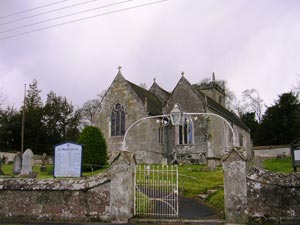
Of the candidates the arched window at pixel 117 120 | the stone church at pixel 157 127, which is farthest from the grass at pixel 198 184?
the arched window at pixel 117 120

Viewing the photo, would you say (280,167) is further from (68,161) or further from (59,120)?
(59,120)

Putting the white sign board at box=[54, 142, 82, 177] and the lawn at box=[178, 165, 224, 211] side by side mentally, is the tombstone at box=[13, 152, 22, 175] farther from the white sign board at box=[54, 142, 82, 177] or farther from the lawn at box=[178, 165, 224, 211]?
the lawn at box=[178, 165, 224, 211]

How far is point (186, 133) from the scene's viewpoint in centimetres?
3400

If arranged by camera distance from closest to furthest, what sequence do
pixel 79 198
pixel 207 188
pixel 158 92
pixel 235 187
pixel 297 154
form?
pixel 235 187, pixel 79 198, pixel 207 188, pixel 297 154, pixel 158 92

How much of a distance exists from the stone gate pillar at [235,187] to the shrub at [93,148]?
56.2 feet

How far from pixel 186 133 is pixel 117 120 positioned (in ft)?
23.5

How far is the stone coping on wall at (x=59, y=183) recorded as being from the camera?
34.9 feet

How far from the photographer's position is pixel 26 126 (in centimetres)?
4641

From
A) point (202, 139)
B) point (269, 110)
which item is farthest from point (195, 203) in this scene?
point (269, 110)

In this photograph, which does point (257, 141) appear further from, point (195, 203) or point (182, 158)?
point (195, 203)

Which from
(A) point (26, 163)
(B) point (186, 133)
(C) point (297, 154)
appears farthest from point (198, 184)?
(B) point (186, 133)

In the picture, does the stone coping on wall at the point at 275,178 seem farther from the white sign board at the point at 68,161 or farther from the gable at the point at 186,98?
the gable at the point at 186,98

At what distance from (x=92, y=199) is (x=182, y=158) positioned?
23156 mm

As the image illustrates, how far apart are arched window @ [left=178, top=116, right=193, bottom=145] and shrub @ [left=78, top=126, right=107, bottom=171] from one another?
391 inches
